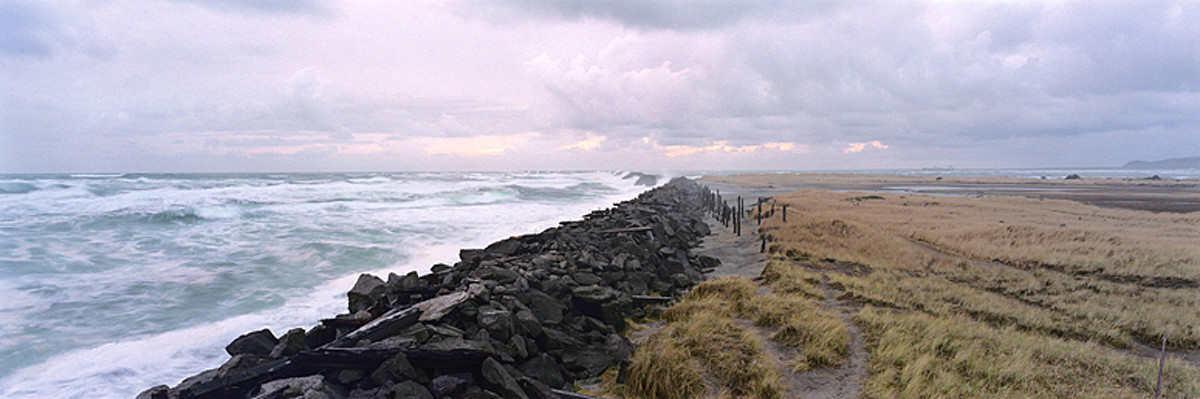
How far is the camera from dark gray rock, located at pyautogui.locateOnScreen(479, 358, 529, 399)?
16.2 feet

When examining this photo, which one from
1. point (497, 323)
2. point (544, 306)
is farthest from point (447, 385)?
point (544, 306)

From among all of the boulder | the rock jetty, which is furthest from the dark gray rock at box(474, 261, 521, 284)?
the boulder

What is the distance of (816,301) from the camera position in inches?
377

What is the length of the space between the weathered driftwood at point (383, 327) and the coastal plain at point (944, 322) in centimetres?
271

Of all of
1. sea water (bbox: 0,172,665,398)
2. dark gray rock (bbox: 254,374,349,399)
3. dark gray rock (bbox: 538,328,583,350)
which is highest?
dark gray rock (bbox: 254,374,349,399)

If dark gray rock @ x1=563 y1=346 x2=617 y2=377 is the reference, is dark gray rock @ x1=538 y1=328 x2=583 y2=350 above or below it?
above

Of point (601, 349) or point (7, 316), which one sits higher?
point (601, 349)

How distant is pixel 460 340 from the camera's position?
5512 millimetres

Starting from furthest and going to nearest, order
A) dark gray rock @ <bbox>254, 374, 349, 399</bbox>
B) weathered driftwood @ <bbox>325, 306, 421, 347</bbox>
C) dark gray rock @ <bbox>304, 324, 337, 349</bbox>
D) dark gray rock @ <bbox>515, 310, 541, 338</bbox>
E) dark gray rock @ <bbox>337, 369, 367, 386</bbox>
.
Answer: dark gray rock @ <bbox>515, 310, 541, 338</bbox> → dark gray rock @ <bbox>304, 324, 337, 349</bbox> → weathered driftwood @ <bbox>325, 306, 421, 347</bbox> → dark gray rock @ <bbox>337, 369, 367, 386</bbox> → dark gray rock @ <bbox>254, 374, 349, 399</bbox>

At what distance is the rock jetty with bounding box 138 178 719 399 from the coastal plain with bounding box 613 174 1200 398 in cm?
85

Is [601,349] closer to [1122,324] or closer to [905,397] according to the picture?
[905,397]

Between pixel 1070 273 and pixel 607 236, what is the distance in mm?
12313

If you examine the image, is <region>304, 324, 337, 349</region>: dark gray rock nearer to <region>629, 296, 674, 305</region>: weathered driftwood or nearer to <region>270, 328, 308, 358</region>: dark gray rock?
<region>270, 328, 308, 358</region>: dark gray rock

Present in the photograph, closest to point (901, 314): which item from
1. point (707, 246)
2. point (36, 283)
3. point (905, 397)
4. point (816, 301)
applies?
point (816, 301)
